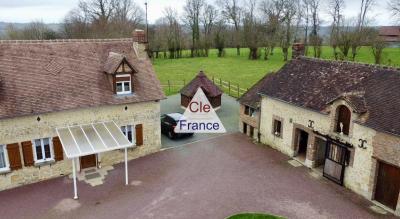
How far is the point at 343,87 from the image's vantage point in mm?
18641

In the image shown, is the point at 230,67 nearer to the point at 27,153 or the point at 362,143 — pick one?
the point at 362,143

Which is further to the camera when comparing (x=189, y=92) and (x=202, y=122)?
(x=189, y=92)

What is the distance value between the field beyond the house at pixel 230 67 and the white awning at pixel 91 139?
20499 mm

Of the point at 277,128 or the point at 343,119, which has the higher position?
the point at 343,119

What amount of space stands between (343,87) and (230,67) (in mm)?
43233

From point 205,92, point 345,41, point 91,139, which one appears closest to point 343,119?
point 91,139

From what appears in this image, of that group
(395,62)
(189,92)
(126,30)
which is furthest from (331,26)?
(189,92)

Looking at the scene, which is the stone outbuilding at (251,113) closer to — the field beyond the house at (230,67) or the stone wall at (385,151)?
the stone wall at (385,151)

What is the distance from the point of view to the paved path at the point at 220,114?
24000 millimetres

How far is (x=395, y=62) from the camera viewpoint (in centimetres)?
5378

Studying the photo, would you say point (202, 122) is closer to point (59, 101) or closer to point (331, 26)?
point (59, 101)

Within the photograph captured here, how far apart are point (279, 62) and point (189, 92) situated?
127 feet

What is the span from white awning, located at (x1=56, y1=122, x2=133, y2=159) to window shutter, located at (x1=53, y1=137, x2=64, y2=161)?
55cm

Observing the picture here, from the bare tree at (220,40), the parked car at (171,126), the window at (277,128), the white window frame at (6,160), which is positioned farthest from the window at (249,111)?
the bare tree at (220,40)
